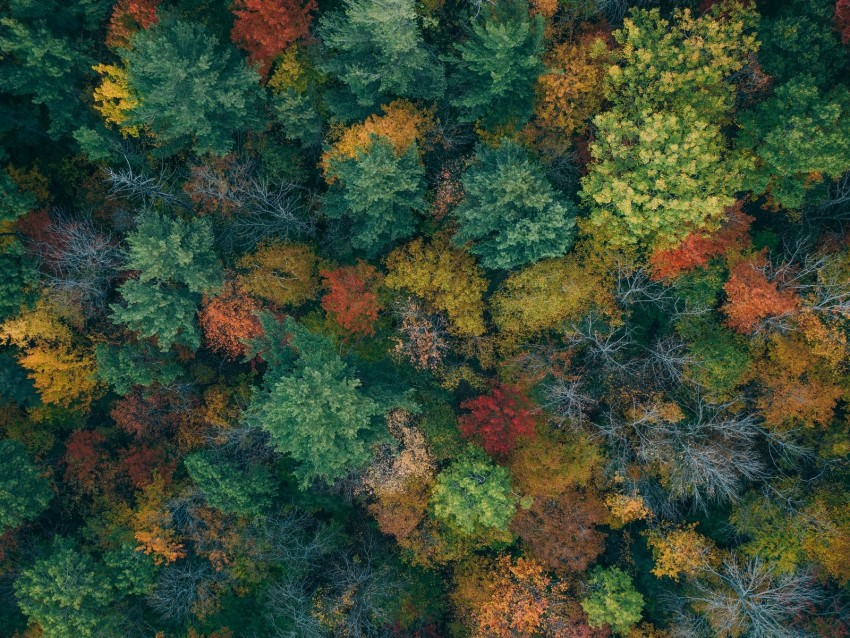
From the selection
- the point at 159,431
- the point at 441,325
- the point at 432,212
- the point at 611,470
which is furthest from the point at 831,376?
the point at 159,431

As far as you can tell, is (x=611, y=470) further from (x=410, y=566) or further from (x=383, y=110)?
(x=383, y=110)

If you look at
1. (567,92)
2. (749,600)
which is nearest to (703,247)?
(567,92)

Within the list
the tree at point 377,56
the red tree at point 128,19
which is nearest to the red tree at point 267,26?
the tree at point 377,56

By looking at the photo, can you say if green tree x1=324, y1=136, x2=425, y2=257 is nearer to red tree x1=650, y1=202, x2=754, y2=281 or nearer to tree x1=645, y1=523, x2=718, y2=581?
red tree x1=650, y1=202, x2=754, y2=281

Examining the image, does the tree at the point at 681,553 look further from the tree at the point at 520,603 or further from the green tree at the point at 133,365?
the green tree at the point at 133,365

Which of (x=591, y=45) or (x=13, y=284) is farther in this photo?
(x=13, y=284)

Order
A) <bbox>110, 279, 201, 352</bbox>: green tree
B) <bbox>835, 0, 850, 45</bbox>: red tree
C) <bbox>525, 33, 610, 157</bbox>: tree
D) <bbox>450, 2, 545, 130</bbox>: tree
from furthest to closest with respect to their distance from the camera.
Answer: <bbox>110, 279, 201, 352</bbox>: green tree < <bbox>525, 33, 610, 157</bbox>: tree < <bbox>450, 2, 545, 130</bbox>: tree < <bbox>835, 0, 850, 45</bbox>: red tree

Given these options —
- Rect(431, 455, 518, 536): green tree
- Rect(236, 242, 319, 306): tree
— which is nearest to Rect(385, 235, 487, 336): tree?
Rect(236, 242, 319, 306): tree

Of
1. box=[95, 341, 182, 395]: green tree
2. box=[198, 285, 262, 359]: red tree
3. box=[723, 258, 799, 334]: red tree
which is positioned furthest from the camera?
box=[198, 285, 262, 359]: red tree
